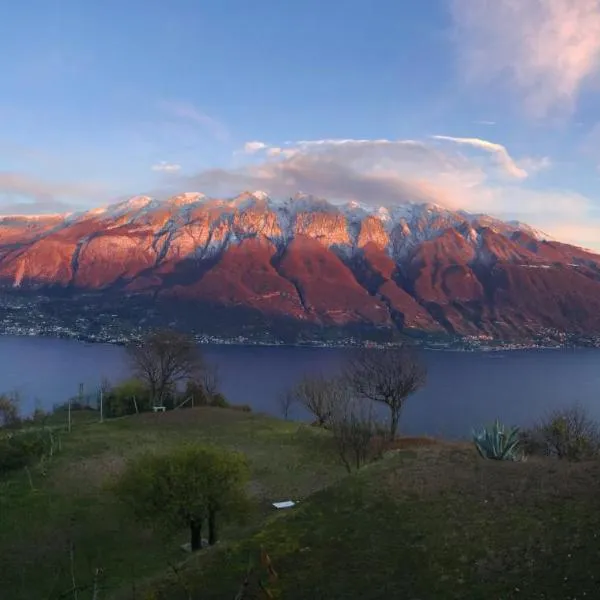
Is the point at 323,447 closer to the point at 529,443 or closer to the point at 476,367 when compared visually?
the point at 529,443

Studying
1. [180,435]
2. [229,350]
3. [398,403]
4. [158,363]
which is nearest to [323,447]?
[398,403]

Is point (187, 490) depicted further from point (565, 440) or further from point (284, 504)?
point (565, 440)

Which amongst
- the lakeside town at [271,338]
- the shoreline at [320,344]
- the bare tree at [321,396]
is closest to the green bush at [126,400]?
the bare tree at [321,396]

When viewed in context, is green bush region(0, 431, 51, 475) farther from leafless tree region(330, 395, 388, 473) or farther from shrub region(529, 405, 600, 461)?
shrub region(529, 405, 600, 461)

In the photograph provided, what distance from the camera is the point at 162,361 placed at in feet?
160

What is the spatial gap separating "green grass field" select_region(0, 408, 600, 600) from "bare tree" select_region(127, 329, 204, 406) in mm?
24797

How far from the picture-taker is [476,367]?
125188mm

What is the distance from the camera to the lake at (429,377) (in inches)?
2884

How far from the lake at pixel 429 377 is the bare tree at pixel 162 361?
21985 millimetres

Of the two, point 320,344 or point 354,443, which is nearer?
point 354,443

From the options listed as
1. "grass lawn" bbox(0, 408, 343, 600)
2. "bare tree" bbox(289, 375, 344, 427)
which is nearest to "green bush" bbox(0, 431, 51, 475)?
"grass lawn" bbox(0, 408, 343, 600)

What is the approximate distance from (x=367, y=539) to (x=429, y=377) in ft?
313

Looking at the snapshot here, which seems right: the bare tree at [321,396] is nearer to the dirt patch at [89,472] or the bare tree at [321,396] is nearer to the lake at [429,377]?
the lake at [429,377]

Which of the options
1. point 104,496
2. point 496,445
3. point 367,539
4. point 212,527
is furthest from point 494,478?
point 104,496
